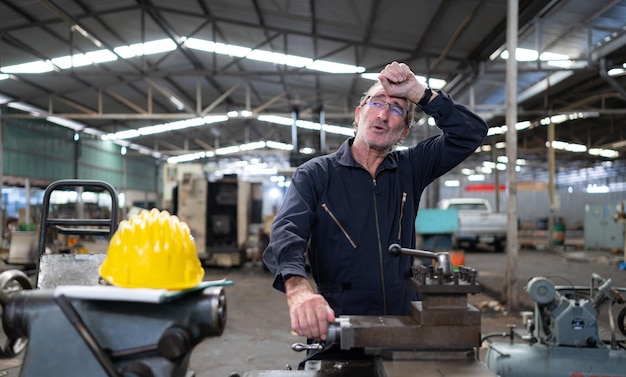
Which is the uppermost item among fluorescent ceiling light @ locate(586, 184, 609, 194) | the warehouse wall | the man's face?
the warehouse wall

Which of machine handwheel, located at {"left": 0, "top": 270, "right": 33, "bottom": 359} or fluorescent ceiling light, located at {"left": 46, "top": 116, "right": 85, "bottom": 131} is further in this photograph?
fluorescent ceiling light, located at {"left": 46, "top": 116, "right": 85, "bottom": 131}

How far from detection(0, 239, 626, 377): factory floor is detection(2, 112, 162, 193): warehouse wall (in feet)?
25.6

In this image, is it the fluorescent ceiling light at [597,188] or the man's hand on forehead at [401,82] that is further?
the fluorescent ceiling light at [597,188]

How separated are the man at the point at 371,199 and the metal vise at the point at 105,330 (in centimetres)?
62

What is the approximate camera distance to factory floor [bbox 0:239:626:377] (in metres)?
3.93

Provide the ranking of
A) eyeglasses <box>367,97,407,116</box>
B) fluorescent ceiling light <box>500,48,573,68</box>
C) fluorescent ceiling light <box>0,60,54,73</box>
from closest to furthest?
1. eyeglasses <box>367,97,407,116</box>
2. fluorescent ceiling light <box>500,48,573,68</box>
3. fluorescent ceiling light <box>0,60,54,73</box>

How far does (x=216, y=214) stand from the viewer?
31.4 ft

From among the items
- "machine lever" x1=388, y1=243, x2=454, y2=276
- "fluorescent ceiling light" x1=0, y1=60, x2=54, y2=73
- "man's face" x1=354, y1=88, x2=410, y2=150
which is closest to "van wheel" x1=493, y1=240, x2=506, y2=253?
"fluorescent ceiling light" x1=0, y1=60, x2=54, y2=73

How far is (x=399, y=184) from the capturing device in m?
1.80

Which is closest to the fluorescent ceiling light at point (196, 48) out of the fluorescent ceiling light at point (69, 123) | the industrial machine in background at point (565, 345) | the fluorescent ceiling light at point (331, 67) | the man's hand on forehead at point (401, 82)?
the fluorescent ceiling light at point (331, 67)

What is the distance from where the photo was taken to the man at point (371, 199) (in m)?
1.65

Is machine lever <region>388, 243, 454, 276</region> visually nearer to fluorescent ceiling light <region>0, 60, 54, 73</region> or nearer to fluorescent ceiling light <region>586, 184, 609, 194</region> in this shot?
fluorescent ceiling light <region>0, 60, 54, 73</region>

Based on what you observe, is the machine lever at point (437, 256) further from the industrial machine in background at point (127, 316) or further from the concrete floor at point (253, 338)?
the concrete floor at point (253, 338)

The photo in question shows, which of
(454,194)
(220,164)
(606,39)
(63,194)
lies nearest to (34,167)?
(63,194)
